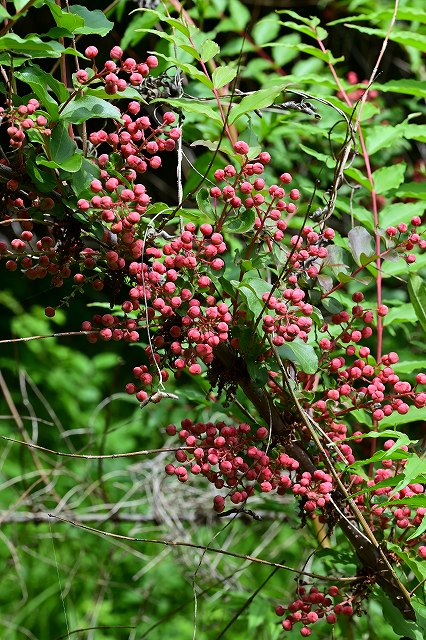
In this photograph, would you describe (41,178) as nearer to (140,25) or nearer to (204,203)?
(204,203)

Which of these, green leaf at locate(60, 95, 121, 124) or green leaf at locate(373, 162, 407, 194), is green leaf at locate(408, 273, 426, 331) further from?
green leaf at locate(60, 95, 121, 124)

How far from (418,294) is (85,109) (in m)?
0.49

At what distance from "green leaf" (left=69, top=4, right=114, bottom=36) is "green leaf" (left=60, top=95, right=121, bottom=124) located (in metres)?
0.08

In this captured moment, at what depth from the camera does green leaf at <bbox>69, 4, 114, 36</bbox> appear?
2.97 ft

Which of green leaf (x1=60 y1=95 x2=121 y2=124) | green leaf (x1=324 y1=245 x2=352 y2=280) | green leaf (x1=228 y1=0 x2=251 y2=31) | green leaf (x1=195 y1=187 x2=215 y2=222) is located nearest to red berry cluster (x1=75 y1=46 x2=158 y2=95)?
green leaf (x1=60 y1=95 x2=121 y2=124)

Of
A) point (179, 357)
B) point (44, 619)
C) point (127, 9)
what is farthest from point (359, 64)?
point (179, 357)

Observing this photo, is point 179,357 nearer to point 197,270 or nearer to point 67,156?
point 197,270

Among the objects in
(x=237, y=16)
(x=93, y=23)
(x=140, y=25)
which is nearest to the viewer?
(x=93, y=23)

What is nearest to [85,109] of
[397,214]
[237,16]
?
[397,214]

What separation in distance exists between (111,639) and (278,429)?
2.12m

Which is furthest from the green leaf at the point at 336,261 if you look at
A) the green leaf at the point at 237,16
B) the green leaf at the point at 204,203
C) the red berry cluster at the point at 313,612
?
the green leaf at the point at 237,16

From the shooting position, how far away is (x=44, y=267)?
2.95 feet

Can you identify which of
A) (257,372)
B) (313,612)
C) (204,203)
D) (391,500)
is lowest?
(313,612)

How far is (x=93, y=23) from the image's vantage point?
93 cm
